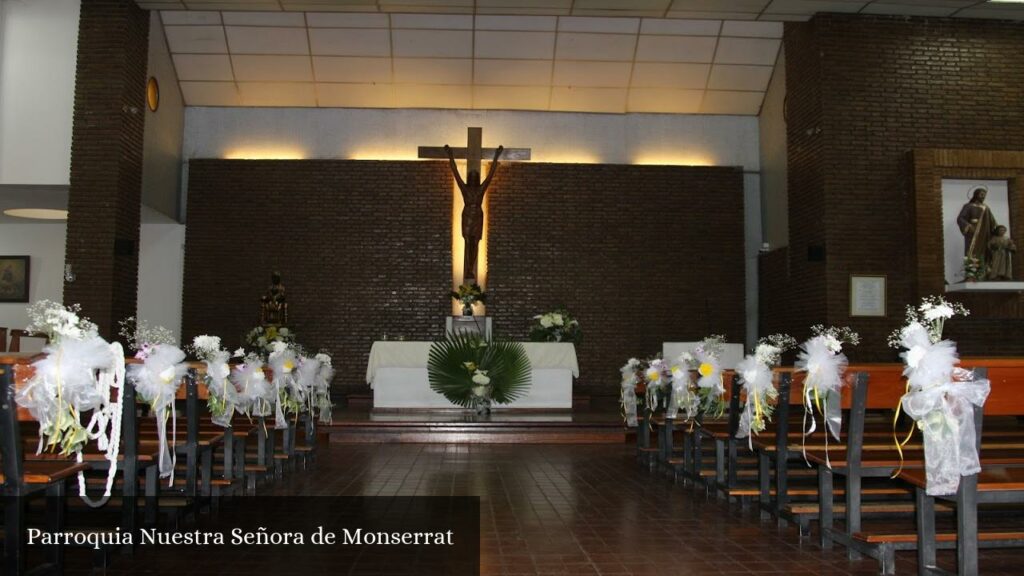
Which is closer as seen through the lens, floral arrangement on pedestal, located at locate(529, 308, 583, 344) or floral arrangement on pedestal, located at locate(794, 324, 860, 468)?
floral arrangement on pedestal, located at locate(794, 324, 860, 468)

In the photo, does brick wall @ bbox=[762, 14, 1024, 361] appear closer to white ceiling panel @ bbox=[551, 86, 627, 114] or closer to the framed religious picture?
white ceiling panel @ bbox=[551, 86, 627, 114]

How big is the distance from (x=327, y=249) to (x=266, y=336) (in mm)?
1826

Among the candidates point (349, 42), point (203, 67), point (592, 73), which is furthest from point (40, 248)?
point (592, 73)

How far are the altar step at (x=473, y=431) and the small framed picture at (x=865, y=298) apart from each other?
3307mm

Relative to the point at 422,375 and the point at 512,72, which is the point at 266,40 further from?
the point at 422,375

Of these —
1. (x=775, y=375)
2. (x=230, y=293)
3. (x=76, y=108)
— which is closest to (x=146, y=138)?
(x=76, y=108)

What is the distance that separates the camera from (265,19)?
1127 cm

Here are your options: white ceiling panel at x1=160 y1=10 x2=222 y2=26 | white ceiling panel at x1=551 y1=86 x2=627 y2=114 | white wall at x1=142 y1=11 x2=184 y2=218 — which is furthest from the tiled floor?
white ceiling panel at x1=160 y1=10 x2=222 y2=26

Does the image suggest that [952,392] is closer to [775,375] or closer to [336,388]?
[775,375]

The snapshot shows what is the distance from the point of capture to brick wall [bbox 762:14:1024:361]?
974 cm

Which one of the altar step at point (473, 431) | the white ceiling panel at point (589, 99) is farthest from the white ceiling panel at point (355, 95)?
the altar step at point (473, 431)

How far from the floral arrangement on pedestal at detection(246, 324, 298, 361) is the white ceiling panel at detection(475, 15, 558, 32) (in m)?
4.95

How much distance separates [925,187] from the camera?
31.6ft

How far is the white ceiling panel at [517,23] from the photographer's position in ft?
37.0
